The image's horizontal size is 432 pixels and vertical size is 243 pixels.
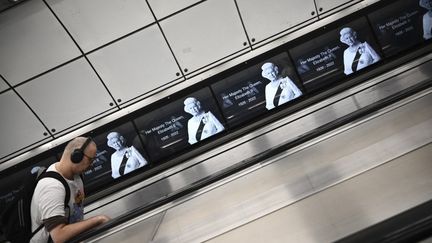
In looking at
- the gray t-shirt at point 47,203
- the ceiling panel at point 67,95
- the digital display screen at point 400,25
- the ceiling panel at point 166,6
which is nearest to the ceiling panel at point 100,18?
the ceiling panel at point 166,6

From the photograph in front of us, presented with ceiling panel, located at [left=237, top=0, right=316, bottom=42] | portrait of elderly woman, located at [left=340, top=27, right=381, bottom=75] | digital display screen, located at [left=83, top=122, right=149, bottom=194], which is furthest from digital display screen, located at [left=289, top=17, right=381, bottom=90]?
digital display screen, located at [left=83, top=122, right=149, bottom=194]

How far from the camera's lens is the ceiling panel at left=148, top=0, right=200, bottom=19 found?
354cm

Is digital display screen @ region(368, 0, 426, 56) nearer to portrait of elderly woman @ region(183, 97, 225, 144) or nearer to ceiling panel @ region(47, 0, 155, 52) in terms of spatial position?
portrait of elderly woman @ region(183, 97, 225, 144)

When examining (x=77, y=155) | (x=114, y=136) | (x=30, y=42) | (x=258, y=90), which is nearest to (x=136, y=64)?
(x=114, y=136)

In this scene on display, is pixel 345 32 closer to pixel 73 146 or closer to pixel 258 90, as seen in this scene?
pixel 258 90

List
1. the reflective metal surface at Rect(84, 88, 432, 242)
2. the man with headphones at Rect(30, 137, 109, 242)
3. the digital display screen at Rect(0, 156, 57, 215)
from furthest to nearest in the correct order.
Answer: the digital display screen at Rect(0, 156, 57, 215) < the man with headphones at Rect(30, 137, 109, 242) < the reflective metal surface at Rect(84, 88, 432, 242)

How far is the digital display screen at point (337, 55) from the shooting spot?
3600 mm

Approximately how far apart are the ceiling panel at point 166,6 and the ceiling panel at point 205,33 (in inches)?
2.3

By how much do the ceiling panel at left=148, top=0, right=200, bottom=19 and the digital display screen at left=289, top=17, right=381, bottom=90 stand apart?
1.22 m

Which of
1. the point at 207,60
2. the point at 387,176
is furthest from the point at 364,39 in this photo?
the point at 387,176

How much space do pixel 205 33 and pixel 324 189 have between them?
2.56 m

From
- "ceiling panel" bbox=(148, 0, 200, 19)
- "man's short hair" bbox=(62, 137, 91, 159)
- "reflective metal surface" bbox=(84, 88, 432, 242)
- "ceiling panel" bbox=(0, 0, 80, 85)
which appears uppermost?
"ceiling panel" bbox=(0, 0, 80, 85)

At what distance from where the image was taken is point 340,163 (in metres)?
1.72

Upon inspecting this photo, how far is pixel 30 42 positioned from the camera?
3.47 metres
